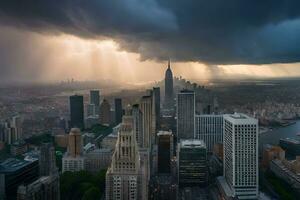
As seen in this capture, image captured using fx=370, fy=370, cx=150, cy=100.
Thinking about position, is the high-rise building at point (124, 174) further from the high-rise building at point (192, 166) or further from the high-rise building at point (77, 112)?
the high-rise building at point (77, 112)

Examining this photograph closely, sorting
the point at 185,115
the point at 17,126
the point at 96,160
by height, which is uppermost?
the point at 17,126

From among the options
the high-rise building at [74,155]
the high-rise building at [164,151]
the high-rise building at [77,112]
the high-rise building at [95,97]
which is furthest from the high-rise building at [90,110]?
the high-rise building at [164,151]

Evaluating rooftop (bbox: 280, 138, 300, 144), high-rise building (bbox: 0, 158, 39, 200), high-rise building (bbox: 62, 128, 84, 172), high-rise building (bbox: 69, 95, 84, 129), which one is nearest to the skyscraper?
high-rise building (bbox: 69, 95, 84, 129)

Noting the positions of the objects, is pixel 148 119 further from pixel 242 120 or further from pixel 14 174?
pixel 14 174

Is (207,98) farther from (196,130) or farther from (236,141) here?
(236,141)

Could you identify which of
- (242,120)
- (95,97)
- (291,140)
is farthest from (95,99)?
(291,140)

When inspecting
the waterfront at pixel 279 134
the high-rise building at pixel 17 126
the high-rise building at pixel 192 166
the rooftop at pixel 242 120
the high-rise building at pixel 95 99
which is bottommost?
the high-rise building at pixel 192 166
